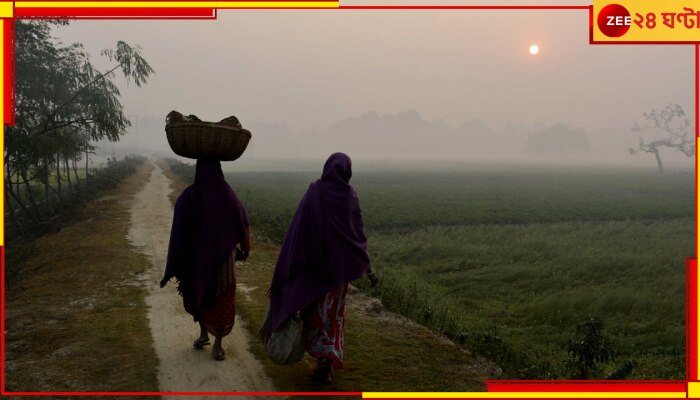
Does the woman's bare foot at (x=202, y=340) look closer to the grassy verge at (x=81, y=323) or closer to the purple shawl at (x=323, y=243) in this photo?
the grassy verge at (x=81, y=323)

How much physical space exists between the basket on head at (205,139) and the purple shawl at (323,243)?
3.11 ft

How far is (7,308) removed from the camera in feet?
22.4

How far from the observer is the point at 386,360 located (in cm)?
494

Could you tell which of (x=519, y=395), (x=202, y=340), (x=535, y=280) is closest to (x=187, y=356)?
(x=202, y=340)

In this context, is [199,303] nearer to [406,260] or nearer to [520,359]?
[520,359]

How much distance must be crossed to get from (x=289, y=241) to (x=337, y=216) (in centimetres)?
50

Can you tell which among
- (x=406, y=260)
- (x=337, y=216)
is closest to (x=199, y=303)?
(x=337, y=216)

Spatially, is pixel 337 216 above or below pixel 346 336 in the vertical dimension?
above

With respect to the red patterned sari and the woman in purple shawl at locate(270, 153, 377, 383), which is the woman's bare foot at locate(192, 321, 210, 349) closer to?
the woman in purple shawl at locate(270, 153, 377, 383)

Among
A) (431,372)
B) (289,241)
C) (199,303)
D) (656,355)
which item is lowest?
(656,355)

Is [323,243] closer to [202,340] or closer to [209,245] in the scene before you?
[209,245]

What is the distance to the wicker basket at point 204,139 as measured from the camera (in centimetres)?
437

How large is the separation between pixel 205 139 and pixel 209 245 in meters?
1.02

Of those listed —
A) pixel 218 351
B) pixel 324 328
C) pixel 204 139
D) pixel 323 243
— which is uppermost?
pixel 204 139
